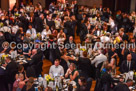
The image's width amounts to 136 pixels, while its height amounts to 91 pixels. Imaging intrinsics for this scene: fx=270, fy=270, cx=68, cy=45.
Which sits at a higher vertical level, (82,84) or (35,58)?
(35,58)

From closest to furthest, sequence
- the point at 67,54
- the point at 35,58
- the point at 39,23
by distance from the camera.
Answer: the point at 35,58 < the point at 67,54 < the point at 39,23

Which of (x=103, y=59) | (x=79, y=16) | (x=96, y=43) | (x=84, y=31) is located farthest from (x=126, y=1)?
(x=103, y=59)

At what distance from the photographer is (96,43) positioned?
32.2 feet

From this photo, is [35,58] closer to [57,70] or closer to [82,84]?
[57,70]

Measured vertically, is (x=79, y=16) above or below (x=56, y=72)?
above

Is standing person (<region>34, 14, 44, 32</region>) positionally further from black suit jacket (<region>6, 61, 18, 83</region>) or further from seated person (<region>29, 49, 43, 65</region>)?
black suit jacket (<region>6, 61, 18, 83</region>)

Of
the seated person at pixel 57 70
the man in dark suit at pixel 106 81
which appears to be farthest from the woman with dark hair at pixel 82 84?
the seated person at pixel 57 70

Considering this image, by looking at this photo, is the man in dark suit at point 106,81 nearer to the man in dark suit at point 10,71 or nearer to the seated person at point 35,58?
the seated person at point 35,58

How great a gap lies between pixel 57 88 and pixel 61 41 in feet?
12.3

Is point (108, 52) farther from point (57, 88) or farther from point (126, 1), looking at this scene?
point (126, 1)

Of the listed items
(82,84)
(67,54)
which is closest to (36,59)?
(67,54)

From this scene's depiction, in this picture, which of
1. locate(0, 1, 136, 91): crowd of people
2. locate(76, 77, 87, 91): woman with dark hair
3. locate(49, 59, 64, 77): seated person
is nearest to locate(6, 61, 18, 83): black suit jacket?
locate(0, 1, 136, 91): crowd of people

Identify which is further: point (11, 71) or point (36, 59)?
point (36, 59)

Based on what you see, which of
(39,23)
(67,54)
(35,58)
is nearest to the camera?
(35,58)
